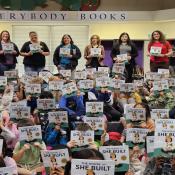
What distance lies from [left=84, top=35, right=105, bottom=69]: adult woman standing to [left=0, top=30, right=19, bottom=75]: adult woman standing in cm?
149

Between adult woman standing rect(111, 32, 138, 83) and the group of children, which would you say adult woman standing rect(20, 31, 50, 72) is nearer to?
the group of children

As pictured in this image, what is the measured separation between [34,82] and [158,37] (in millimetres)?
2899

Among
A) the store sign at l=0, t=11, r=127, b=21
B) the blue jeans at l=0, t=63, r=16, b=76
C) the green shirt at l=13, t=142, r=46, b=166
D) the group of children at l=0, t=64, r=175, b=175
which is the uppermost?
the store sign at l=0, t=11, r=127, b=21

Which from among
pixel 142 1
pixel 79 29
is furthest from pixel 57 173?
pixel 142 1

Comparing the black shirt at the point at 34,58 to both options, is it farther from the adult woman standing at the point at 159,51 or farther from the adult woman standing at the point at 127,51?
the adult woman standing at the point at 159,51

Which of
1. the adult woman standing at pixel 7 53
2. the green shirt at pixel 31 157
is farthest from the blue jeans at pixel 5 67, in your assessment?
the green shirt at pixel 31 157

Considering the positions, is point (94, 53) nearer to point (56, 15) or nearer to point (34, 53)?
point (34, 53)

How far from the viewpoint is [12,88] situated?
8.68m

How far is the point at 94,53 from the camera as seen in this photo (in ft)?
35.7

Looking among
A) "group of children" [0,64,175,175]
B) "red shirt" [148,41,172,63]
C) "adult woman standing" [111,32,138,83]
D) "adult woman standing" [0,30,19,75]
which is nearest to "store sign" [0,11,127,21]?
"adult woman standing" [0,30,19,75]

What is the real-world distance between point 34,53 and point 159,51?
2535 millimetres

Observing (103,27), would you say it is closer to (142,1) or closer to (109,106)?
(142,1)

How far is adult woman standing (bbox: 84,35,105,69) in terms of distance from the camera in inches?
429

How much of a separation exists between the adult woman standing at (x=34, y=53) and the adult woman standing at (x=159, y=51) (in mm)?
2146
